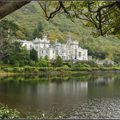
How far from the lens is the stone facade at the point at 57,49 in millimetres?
142000

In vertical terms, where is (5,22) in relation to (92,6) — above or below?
above

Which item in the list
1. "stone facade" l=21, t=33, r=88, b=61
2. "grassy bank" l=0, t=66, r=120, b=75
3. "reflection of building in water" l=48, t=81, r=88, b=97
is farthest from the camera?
"stone facade" l=21, t=33, r=88, b=61

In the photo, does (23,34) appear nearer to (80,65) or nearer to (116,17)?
(80,65)

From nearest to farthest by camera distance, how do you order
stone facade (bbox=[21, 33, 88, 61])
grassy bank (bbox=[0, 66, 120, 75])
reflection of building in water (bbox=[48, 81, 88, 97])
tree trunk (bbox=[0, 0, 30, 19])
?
1. tree trunk (bbox=[0, 0, 30, 19])
2. reflection of building in water (bbox=[48, 81, 88, 97])
3. grassy bank (bbox=[0, 66, 120, 75])
4. stone facade (bbox=[21, 33, 88, 61])

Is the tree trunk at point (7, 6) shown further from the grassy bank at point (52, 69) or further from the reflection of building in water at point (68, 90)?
the grassy bank at point (52, 69)

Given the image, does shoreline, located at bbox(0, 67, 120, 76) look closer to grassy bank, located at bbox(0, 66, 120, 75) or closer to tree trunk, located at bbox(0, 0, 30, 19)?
grassy bank, located at bbox(0, 66, 120, 75)

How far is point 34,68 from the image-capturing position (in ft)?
359

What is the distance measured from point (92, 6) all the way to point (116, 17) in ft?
3.70

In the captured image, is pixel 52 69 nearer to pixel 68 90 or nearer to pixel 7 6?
pixel 68 90

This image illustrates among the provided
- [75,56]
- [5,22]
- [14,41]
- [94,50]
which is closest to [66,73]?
[14,41]

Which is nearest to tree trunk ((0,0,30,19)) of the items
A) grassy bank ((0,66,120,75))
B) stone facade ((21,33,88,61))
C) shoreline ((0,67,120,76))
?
shoreline ((0,67,120,76))

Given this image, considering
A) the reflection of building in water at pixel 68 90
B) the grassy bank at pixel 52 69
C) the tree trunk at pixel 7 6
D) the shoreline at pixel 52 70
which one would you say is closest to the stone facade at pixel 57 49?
the grassy bank at pixel 52 69

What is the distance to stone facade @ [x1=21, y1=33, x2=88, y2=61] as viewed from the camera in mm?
142000

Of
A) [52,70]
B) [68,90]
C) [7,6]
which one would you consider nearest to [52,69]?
[52,70]
